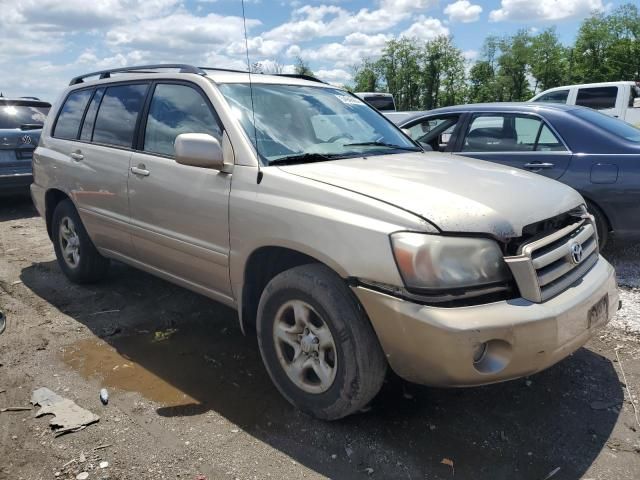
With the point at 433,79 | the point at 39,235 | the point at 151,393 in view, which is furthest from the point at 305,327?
the point at 433,79

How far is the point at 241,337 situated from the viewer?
4.04m

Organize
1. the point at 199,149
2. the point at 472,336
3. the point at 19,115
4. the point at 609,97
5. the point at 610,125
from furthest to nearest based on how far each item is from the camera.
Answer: the point at 609,97 < the point at 19,115 < the point at 610,125 < the point at 199,149 < the point at 472,336

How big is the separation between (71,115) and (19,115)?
4.57 metres

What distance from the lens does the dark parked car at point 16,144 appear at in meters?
8.27

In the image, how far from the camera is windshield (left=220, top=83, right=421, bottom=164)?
331 centimetres

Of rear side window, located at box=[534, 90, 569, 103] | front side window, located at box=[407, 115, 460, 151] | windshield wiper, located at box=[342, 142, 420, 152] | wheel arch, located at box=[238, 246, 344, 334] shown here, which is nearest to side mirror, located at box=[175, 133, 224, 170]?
wheel arch, located at box=[238, 246, 344, 334]

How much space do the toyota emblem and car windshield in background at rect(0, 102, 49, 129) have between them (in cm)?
845

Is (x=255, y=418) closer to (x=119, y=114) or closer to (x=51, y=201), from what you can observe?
(x=119, y=114)

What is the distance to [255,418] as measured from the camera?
9.82ft

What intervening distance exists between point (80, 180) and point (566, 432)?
396 centimetres

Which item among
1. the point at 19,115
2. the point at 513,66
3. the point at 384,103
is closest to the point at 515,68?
the point at 513,66

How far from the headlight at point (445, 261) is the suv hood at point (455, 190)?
0.24 feet

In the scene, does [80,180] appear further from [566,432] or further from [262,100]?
[566,432]

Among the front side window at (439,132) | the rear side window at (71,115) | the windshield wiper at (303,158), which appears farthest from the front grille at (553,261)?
the rear side window at (71,115)
